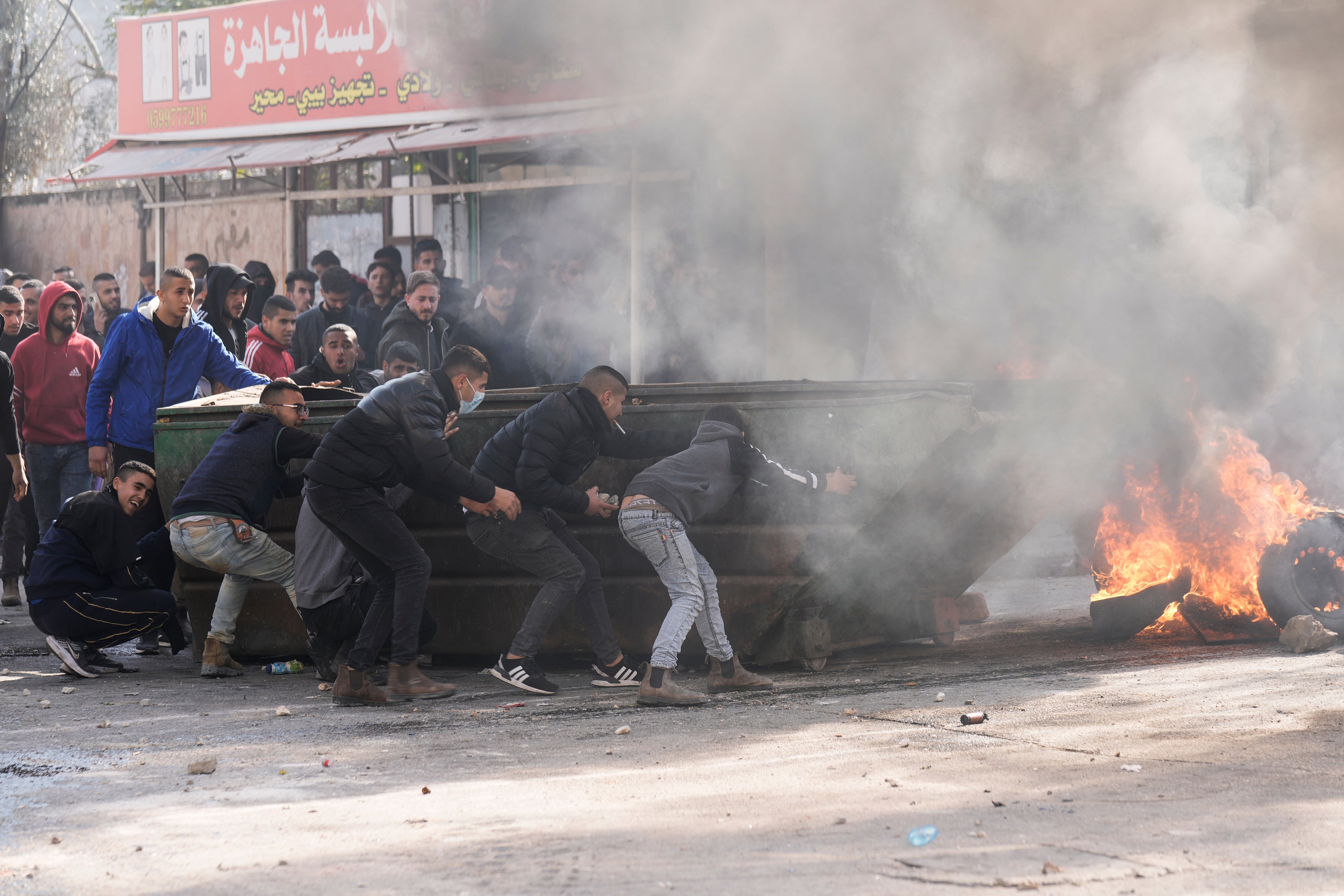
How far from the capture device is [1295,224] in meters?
7.38

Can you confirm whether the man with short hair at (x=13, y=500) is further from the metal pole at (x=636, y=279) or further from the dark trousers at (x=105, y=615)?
the metal pole at (x=636, y=279)

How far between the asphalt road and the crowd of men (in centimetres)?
28

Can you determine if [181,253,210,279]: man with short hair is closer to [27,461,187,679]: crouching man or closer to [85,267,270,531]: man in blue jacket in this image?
[85,267,270,531]: man in blue jacket

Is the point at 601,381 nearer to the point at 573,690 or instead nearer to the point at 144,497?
the point at 573,690

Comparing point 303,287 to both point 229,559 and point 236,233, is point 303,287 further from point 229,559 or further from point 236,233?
point 236,233

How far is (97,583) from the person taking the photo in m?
5.83

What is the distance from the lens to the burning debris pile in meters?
6.03

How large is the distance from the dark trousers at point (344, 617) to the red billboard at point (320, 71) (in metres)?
5.07

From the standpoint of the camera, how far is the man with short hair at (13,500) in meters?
7.21

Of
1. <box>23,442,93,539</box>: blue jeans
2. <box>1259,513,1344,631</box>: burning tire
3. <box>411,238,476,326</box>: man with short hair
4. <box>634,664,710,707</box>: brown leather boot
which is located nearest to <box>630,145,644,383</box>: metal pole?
<box>411,238,476,326</box>: man with short hair

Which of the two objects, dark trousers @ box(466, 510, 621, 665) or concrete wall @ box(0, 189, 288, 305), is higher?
concrete wall @ box(0, 189, 288, 305)

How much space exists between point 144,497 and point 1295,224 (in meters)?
6.61

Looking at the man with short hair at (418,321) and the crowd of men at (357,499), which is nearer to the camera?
the crowd of men at (357,499)

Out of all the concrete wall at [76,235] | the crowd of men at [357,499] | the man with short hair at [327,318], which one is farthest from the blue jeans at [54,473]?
the concrete wall at [76,235]
